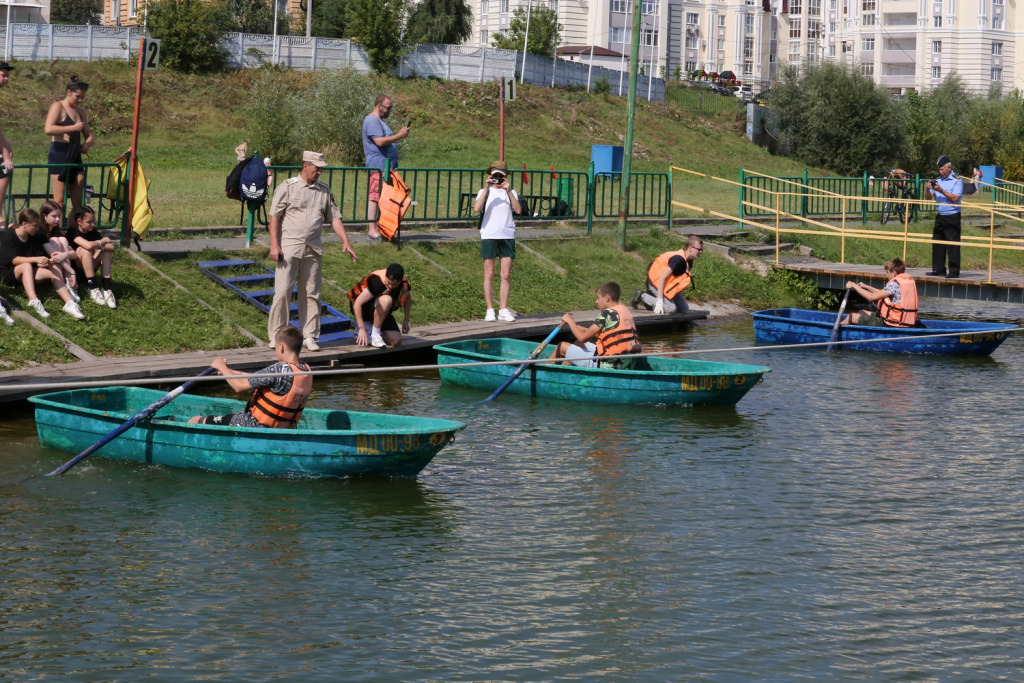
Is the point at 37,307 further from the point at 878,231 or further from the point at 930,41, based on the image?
the point at 930,41

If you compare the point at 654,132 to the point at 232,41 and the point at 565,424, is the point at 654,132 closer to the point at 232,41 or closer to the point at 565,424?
the point at 232,41

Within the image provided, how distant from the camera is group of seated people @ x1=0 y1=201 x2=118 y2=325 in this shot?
1511cm

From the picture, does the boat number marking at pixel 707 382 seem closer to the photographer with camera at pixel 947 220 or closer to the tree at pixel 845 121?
the photographer with camera at pixel 947 220

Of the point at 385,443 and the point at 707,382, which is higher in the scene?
the point at 707,382

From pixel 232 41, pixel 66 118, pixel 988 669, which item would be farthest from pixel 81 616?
pixel 232 41

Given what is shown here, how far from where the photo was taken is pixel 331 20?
68438 mm

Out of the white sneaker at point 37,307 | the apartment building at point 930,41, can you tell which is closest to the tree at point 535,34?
the apartment building at point 930,41

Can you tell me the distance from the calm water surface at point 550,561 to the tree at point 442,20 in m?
56.2

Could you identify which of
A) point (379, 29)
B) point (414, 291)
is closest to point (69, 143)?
point (414, 291)

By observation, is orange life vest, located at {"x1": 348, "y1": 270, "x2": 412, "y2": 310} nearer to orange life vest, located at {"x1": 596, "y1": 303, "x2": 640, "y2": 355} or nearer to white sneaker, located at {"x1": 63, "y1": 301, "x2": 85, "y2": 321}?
orange life vest, located at {"x1": 596, "y1": 303, "x2": 640, "y2": 355}

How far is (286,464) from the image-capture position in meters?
11.0

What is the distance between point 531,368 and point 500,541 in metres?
5.62

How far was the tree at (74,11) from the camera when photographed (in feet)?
245

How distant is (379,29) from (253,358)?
42680 mm
